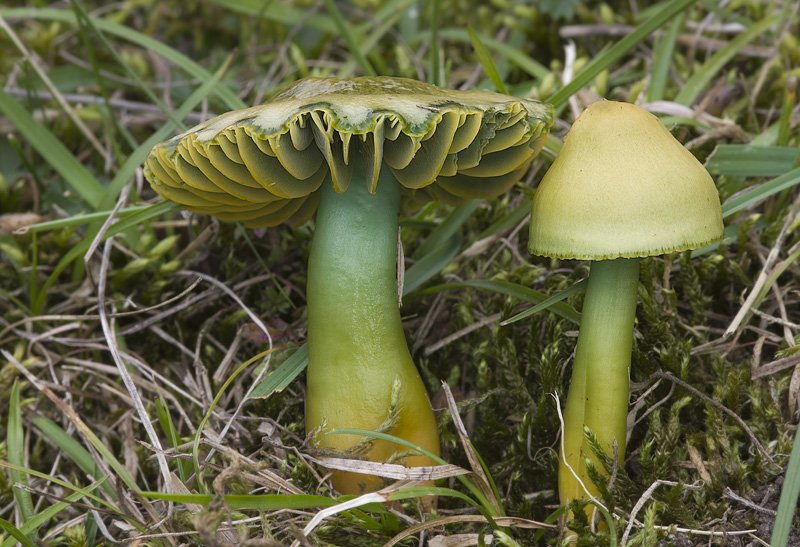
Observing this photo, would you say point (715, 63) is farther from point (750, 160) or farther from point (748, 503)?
point (748, 503)

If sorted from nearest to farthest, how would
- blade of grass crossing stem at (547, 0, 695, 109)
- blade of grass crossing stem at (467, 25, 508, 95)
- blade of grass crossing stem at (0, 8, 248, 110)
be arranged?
blade of grass crossing stem at (547, 0, 695, 109), blade of grass crossing stem at (467, 25, 508, 95), blade of grass crossing stem at (0, 8, 248, 110)

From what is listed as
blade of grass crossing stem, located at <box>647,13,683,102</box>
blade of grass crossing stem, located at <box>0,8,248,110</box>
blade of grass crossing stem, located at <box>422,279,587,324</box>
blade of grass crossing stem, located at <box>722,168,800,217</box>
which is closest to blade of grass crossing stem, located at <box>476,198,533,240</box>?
blade of grass crossing stem, located at <box>422,279,587,324</box>

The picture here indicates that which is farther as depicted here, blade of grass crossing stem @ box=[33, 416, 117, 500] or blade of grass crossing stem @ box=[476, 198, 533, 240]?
blade of grass crossing stem @ box=[476, 198, 533, 240]

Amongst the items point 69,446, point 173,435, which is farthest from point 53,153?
point 173,435

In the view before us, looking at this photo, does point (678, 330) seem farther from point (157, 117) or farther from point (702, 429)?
point (157, 117)

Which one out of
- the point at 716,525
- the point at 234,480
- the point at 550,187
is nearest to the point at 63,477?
the point at 234,480

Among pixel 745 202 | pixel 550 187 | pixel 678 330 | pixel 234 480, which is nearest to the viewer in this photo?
pixel 550 187

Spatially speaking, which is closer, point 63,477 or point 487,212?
point 63,477

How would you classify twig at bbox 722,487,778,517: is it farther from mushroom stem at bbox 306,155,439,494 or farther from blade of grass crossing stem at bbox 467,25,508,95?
blade of grass crossing stem at bbox 467,25,508,95
